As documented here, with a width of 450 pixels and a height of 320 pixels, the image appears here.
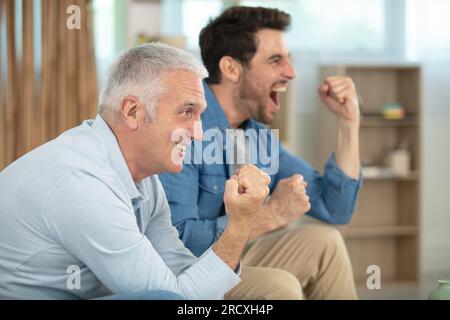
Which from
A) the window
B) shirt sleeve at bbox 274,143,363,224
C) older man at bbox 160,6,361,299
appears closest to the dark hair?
older man at bbox 160,6,361,299

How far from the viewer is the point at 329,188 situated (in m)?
1.74

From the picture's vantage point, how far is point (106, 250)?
3.34 feet

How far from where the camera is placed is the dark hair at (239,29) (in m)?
1.58

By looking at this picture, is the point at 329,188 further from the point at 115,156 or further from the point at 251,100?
the point at 115,156

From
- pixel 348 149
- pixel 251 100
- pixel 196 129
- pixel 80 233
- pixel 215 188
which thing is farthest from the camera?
pixel 348 149

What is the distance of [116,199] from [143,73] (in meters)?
0.18

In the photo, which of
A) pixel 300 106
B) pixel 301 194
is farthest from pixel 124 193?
pixel 300 106

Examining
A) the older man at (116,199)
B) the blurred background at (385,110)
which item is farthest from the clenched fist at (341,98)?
the blurred background at (385,110)

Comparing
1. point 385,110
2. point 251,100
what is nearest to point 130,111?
point 251,100

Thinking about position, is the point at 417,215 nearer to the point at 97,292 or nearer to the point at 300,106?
the point at 300,106

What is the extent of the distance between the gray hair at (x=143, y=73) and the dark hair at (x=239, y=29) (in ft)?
1.50

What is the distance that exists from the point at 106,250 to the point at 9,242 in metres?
0.14

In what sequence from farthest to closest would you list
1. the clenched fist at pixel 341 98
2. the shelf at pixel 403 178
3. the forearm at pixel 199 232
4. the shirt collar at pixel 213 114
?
the shelf at pixel 403 178 → the clenched fist at pixel 341 98 → the shirt collar at pixel 213 114 → the forearm at pixel 199 232

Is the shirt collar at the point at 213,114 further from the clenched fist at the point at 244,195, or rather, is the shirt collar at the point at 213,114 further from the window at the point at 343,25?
the window at the point at 343,25
